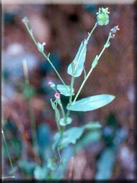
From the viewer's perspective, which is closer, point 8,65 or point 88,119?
point 88,119

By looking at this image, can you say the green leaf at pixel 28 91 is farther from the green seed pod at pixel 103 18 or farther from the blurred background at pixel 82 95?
the green seed pod at pixel 103 18

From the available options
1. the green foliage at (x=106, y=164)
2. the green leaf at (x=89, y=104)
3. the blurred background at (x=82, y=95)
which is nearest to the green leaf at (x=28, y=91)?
the blurred background at (x=82, y=95)

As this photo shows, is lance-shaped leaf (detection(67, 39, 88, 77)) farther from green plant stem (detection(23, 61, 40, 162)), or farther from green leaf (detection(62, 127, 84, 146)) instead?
green plant stem (detection(23, 61, 40, 162))

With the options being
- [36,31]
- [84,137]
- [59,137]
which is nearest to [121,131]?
[84,137]

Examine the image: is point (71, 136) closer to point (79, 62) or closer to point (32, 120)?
point (79, 62)

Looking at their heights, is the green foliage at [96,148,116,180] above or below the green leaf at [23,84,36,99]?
below

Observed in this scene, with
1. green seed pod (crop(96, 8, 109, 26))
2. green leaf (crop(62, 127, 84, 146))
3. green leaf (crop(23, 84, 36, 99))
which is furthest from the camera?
green leaf (crop(23, 84, 36, 99))

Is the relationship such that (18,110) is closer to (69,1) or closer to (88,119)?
(88,119)

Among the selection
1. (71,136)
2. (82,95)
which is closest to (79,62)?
(71,136)

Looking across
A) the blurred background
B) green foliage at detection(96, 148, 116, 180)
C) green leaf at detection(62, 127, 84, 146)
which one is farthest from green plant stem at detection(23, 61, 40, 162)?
green leaf at detection(62, 127, 84, 146)
